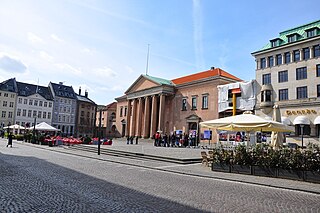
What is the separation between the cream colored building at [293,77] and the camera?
35.4 meters

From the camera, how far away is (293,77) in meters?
38.7

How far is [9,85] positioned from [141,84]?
39665 millimetres

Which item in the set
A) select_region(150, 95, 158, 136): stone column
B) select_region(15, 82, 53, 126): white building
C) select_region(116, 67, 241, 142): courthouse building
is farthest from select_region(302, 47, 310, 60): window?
select_region(15, 82, 53, 126): white building

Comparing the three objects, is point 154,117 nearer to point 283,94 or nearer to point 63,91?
point 283,94

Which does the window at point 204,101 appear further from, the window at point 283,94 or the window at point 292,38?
the window at point 292,38

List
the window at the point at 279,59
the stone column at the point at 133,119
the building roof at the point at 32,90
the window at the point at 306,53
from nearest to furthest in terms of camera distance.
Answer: the window at the point at 306,53
the window at the point at 279,59
the stone column at the point at 133,119
the building roof at the point at 32,90

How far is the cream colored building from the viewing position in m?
35.4

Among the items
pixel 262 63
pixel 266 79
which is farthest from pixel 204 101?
pixel 262 63

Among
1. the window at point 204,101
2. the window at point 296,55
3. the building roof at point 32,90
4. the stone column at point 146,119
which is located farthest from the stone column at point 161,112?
the building roof at point 32,90

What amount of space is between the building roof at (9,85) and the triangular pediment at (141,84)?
111 feet

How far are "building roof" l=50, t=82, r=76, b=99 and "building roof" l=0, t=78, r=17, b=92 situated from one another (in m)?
11.2

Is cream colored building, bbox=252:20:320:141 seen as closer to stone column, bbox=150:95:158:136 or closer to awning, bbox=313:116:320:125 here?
awning, bbox=313:116:320:125

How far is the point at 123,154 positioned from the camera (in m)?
22.9

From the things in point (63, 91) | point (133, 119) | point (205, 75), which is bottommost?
point (133, 119)
